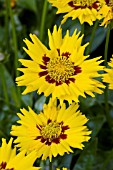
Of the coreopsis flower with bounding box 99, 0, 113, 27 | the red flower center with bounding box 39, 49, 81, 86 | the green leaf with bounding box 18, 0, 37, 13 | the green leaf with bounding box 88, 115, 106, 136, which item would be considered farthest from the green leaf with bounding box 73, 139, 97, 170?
the green leaf with bounding box 18, 0, 37, 13

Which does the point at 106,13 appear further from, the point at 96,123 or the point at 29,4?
the point at 29,4

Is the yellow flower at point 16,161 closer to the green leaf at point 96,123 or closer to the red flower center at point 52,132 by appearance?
the red flower center at point 52,132

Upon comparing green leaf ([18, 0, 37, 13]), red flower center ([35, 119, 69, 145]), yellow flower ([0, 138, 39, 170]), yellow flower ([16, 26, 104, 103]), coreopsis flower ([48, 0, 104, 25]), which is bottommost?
yellow flower ([0, 138, 39, 170])

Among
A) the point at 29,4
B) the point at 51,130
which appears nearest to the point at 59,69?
the point at 51,130

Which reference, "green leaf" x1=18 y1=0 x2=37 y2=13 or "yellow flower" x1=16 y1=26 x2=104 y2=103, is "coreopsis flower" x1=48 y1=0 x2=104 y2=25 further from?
"green leaf" x1=18 y1=0 x2=37 y2=13

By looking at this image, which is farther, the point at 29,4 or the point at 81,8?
the point at 29,4

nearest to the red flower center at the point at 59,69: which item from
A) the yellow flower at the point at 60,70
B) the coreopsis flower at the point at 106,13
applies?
the yellow flower at the point at 60,70
